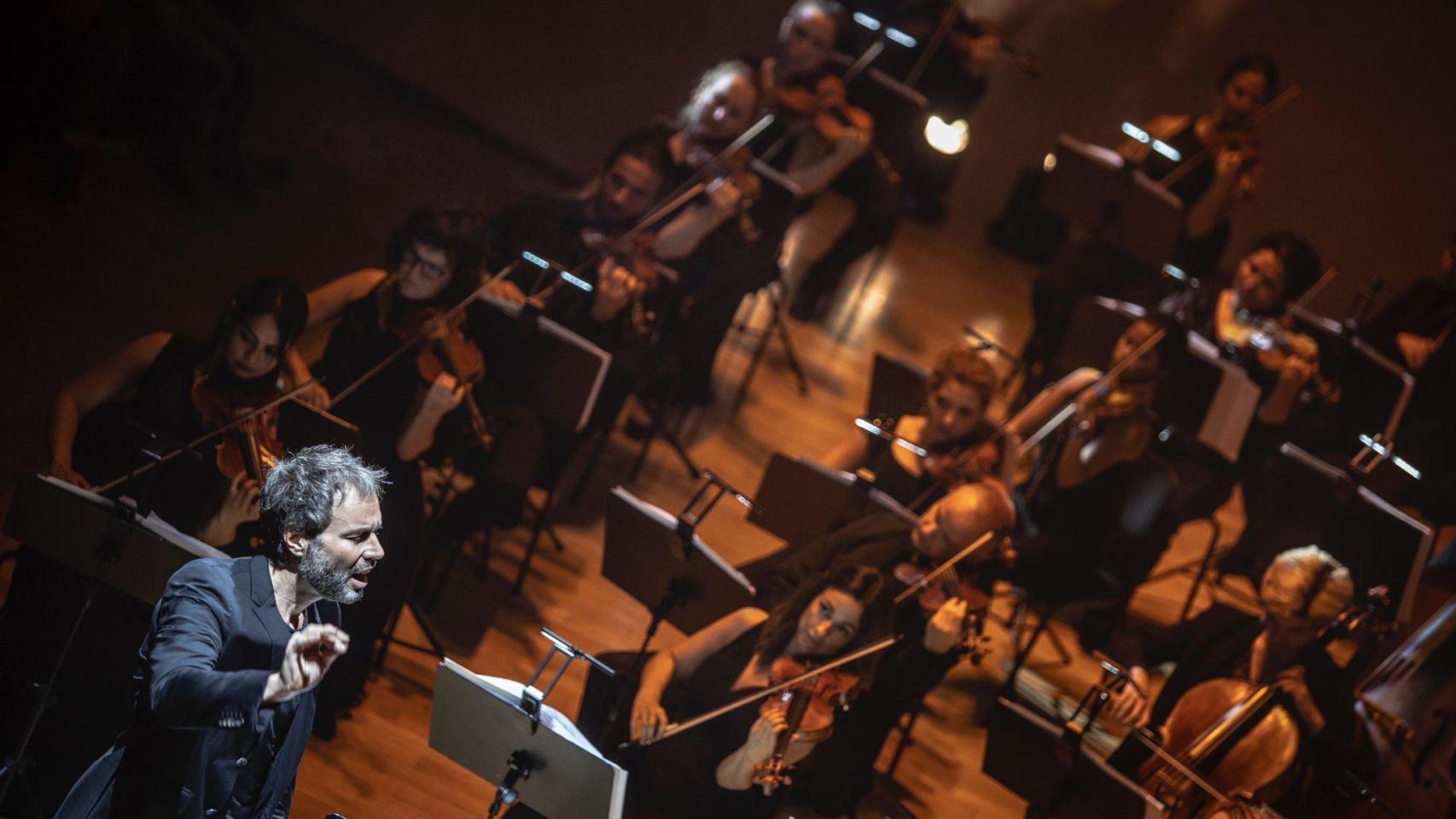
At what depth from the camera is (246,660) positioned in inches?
86.4

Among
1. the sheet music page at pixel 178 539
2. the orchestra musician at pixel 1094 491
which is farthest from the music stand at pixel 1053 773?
the sheet music page at pixel 178 539

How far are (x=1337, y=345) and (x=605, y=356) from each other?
354 cm

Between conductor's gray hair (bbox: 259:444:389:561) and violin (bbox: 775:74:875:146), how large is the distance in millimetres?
3599

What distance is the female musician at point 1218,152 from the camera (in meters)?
6.05

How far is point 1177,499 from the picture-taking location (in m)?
5.47

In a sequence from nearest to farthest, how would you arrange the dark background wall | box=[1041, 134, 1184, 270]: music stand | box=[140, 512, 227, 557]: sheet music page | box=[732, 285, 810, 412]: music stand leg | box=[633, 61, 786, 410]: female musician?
box=[140, 512, 227, 557]: sheet music page
box=[633, 61, 786, 410]: female musician
box=[1041, 134, 1184, 270]: music stand
box=[732, 285, 810, 412]: music stand leg
the dark background wall

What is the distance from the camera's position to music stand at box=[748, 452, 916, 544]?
4.07m

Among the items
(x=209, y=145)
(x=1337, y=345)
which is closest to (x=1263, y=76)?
(x=1337, y=345)

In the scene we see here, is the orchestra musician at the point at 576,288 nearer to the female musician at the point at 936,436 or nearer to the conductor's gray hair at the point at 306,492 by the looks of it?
the female musician at the point at 936,436

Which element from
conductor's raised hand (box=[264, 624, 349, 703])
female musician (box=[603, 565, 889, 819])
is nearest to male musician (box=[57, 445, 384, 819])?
conductor's raised hand (box=[264, 624, 349, 703])

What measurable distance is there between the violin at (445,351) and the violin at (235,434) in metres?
0.60

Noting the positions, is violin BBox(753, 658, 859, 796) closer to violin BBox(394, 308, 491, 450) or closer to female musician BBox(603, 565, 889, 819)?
female musician BBox(603, 565, 889, 819)

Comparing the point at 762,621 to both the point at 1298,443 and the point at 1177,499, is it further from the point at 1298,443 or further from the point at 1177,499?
the point at 1298,443

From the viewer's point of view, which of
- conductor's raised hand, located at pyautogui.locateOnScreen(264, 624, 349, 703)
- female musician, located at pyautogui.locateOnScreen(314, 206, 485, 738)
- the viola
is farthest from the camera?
the viola
